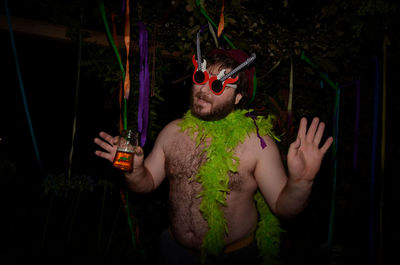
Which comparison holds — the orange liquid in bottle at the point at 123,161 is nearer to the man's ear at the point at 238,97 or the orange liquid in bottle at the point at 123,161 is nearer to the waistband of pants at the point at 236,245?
the waistband of pants at the point at 236,245

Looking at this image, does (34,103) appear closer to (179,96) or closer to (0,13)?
(0,13)

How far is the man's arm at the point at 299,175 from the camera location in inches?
49.9

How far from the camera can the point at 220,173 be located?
155 cm

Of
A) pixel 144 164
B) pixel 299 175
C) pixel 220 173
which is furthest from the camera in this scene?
pixel 144 164

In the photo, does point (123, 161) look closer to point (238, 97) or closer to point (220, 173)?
point (220, 173)

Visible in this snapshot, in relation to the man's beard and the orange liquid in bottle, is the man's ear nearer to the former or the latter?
the man's beard

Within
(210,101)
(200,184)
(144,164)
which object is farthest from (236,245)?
(210,101)

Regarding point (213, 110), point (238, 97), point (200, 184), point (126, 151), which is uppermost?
point (238, 97)

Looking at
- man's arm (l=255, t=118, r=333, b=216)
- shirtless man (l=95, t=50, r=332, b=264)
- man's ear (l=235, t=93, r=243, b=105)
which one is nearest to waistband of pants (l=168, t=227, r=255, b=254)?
shirtless man (l=95, t=50, r=332, b=264)

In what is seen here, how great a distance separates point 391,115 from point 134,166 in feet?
8.93

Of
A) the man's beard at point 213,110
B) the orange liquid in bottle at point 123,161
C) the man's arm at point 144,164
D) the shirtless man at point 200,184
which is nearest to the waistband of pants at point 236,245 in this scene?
the shirtless man at point 200,184

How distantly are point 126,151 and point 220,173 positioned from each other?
1.97ft

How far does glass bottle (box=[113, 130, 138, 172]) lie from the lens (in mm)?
1380

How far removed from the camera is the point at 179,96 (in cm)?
274
